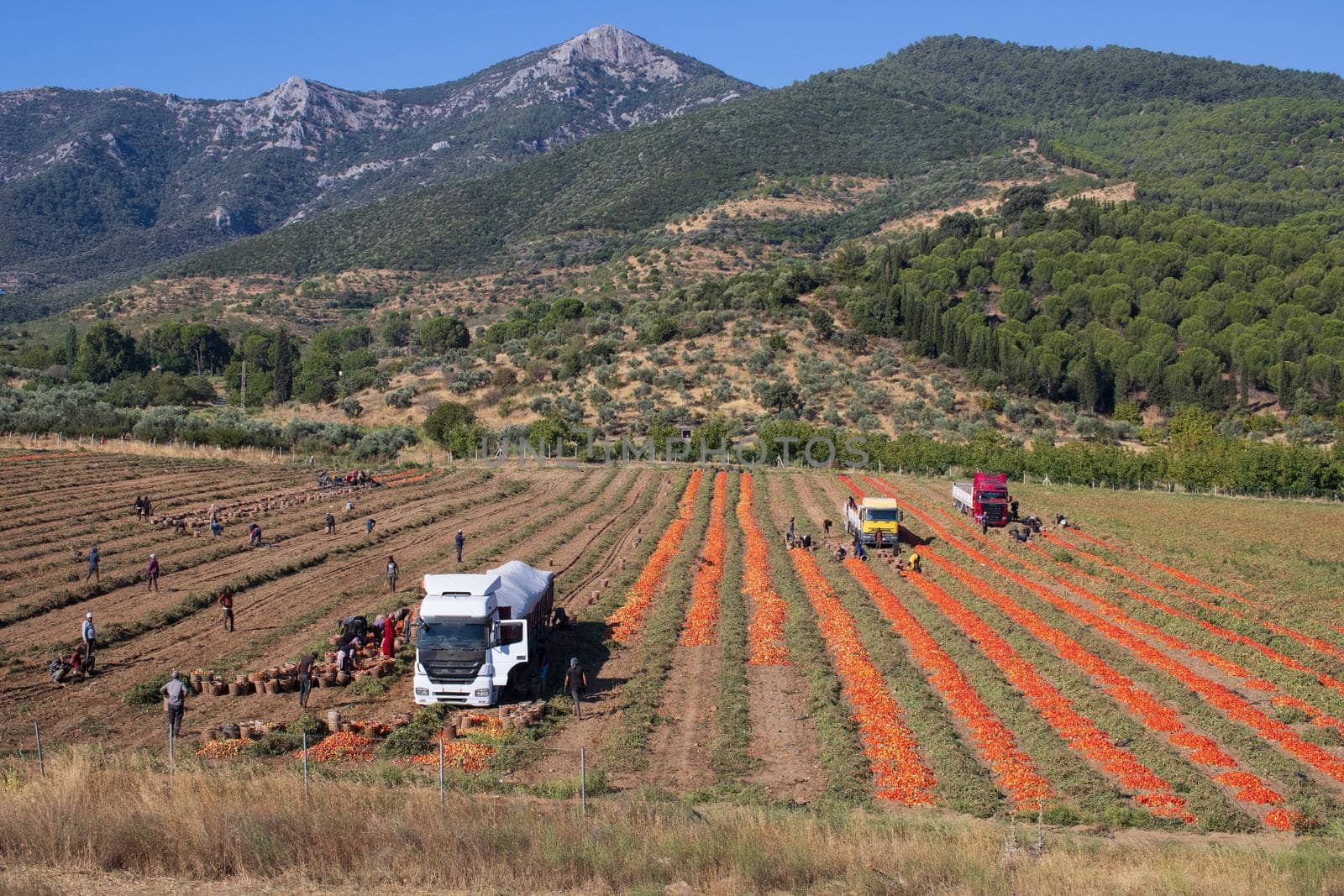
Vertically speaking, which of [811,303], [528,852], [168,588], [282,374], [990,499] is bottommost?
[168,588]

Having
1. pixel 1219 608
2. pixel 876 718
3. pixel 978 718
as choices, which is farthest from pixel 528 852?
pixel 1219 608

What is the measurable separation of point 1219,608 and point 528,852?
2704cm

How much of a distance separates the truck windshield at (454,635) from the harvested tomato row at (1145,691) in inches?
500

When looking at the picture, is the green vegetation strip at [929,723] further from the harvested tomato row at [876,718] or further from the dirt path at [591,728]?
the dirt path at [591,728]

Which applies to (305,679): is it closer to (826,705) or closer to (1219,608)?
(826,705)

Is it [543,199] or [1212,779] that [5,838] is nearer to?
[1212,779]

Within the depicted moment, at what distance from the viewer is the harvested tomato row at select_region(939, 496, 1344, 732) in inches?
835

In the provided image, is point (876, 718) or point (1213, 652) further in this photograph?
point (1213, 652)

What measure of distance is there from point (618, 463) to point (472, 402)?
73.8 feet

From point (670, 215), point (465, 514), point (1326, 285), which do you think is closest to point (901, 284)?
point (1326, 285)

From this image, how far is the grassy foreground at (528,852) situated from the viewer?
12.2 meters

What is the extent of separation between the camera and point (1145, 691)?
22.1 metres

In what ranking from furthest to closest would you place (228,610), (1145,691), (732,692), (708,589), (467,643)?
(708,589)
(228,610)
(1145,691)
(732,692)
(467,643)

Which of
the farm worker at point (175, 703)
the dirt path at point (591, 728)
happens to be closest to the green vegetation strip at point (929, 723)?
the dirt path at point (591, 728)
